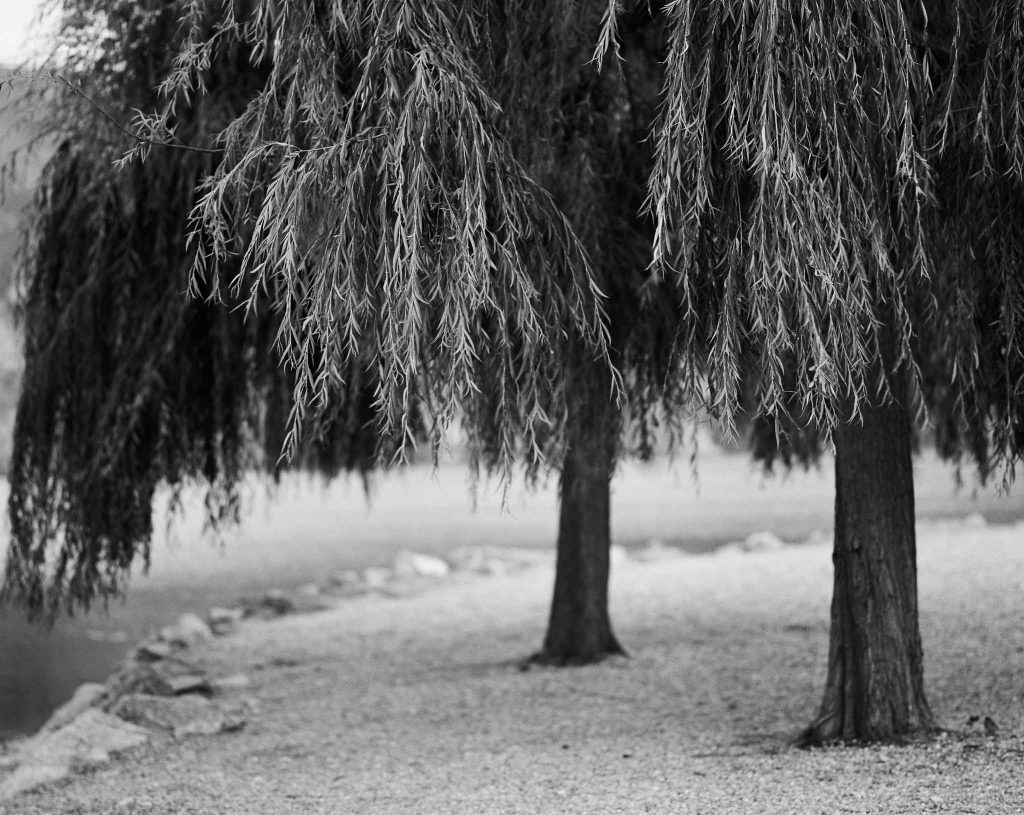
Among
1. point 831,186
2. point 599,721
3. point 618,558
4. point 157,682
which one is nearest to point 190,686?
point 157,682

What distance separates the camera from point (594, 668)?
7895 mm

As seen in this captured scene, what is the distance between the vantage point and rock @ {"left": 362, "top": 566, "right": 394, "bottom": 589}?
14.3 meters

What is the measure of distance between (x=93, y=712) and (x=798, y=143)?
5.69 metres

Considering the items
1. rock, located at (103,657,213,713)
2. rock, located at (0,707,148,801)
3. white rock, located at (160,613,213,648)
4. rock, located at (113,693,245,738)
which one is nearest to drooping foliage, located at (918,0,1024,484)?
rock, located at (113,693,245,738)

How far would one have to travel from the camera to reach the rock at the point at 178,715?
6824 mm

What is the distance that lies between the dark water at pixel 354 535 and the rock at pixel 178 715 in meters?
0.79

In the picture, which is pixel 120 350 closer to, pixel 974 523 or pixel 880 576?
pixel 880 576

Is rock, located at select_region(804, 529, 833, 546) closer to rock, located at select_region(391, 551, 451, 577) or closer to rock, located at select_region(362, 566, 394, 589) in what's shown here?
rock, located at select_region(391, 551, 451, 577)

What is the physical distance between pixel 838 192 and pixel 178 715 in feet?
17.6

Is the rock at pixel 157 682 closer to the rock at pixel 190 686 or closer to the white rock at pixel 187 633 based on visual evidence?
the rock at pixel 190 686

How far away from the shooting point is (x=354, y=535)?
2212 centimetres

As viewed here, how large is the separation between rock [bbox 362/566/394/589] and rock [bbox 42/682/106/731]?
5.33m

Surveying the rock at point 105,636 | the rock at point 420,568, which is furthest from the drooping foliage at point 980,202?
the rock at point 420,568

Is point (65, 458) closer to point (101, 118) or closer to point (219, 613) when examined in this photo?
point (101, 118)
